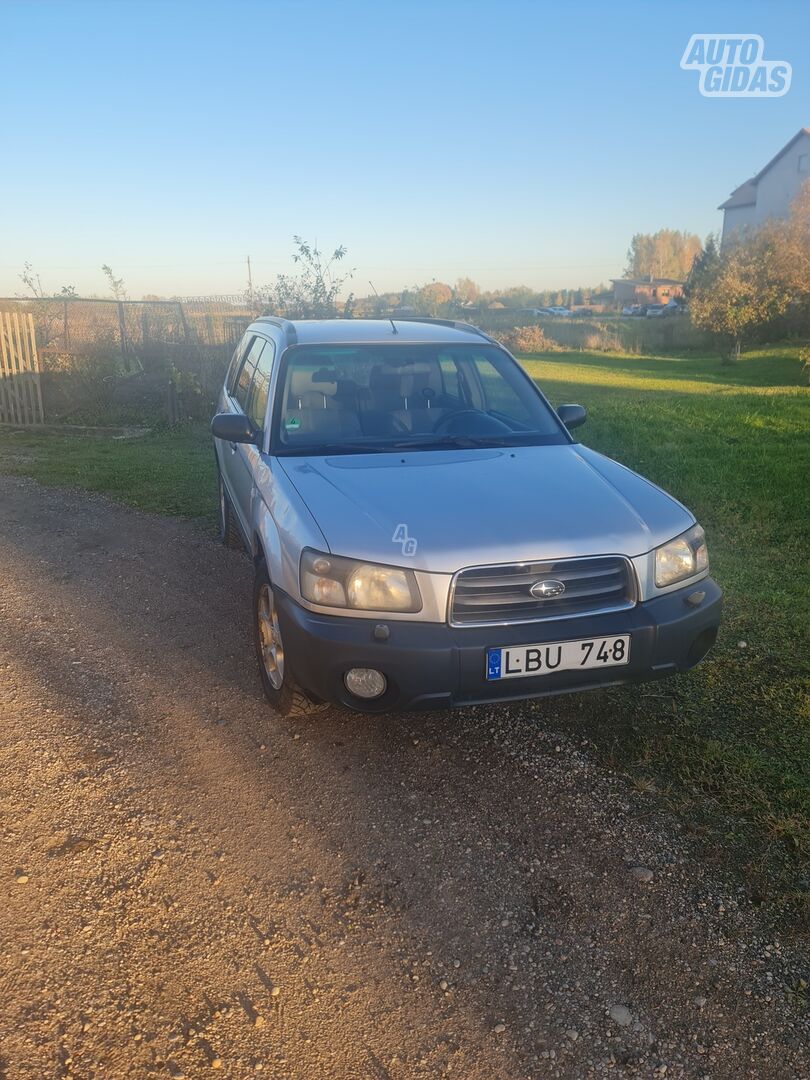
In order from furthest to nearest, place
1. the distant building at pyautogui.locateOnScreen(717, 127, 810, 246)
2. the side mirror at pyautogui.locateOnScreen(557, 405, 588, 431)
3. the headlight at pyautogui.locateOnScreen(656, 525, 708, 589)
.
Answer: the distant building at pyautogui.locateOnScreen(717, 127, 810, 246), the side mirror at pyautogui.locateOnScreen(557, 405, 588, 431), the headlight at pyautogui.locateOnScreen(656, 525, 708, 589)

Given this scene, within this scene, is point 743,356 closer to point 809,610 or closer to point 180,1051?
point 809,610

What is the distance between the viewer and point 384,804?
323cm

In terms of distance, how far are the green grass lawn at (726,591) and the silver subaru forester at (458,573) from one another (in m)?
0.49

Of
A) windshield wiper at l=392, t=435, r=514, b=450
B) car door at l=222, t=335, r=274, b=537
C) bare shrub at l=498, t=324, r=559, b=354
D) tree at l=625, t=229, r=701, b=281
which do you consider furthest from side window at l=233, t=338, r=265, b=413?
tree at l=625, t=229, r=701, b=281

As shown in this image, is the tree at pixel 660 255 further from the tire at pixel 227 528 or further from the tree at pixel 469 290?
the tire at pixel 227 528

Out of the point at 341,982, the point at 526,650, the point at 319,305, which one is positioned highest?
the point at 319,305

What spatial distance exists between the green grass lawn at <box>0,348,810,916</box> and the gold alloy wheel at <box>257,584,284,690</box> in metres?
1.29

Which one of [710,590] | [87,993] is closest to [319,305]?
[710,590]

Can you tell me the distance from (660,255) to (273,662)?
132m

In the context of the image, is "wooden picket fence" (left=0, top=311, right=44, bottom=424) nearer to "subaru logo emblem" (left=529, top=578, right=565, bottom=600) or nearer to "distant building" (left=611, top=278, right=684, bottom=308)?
"subaru logo emblem" (left=529, top=578, right=565, bottom=600)

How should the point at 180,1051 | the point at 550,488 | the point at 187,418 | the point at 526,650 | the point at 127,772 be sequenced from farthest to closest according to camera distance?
1. the point at 187,418
2. the point at 550,488
3. the point at 127,772
4. the point at 526,650
5. the point at 180,1051

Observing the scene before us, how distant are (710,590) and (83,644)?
345 centimetres

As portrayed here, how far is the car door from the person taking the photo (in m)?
4.69

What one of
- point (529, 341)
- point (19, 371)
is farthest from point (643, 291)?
point (19, 371)
